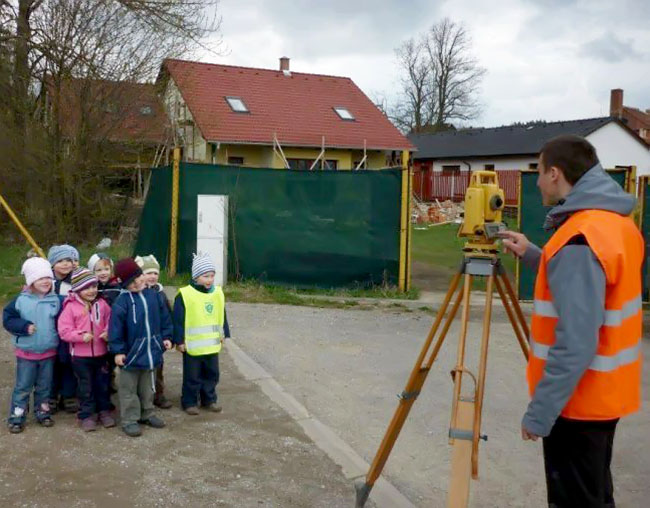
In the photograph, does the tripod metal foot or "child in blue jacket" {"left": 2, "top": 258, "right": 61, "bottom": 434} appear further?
"child in blue jacket" {"left": 2, "top": 258, "right": 61, "bottom": 434}

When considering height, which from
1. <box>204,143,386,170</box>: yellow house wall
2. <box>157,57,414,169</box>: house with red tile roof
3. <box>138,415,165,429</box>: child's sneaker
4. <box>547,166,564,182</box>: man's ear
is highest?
<box>157,57,414,169</box>: house with red tile roof

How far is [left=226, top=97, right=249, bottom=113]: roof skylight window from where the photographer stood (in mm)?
27703

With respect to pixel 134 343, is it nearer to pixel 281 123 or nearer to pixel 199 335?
pixel 199 335

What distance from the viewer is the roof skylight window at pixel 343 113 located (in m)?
30.1

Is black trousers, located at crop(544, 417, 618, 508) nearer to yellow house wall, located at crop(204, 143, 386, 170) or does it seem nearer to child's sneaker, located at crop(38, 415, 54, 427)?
child's sneaker, located at crop(38, 415, 54, 427)

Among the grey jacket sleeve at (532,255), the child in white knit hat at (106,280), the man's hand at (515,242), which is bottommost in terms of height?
the child in white knit hat at (106,280)

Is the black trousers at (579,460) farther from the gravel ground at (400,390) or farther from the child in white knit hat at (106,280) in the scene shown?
the child in white knit hat at (106,280)

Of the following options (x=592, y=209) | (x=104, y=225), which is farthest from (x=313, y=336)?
(x=104, y=225)

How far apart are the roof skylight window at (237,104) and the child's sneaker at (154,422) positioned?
23327 mm

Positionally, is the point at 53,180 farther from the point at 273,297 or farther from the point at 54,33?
the point at 273,297

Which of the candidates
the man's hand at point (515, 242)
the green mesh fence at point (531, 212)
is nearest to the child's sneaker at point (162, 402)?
the man's hand at point (515, 242)

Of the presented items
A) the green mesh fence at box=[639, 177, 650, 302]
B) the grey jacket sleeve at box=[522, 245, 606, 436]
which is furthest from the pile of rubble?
the grey jacket sleeve at box=[522, 245, 606, 436]

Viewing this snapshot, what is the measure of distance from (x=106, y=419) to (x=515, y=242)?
344 centimetres

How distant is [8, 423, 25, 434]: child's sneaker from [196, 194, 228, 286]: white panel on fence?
560cm
